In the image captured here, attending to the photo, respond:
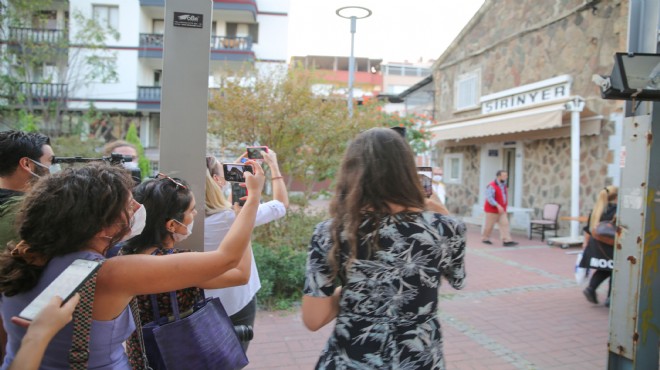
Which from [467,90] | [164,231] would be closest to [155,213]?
[164,231]

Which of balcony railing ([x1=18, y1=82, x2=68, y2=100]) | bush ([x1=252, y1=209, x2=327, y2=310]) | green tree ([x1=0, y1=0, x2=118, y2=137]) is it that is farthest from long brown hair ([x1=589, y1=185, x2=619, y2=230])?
balcony railing ([x1=18, y1=82, x2=68, y2=100])

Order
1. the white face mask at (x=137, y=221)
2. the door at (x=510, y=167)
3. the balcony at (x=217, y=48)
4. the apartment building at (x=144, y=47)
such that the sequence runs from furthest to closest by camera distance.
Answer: the balcony at (x=217, y=48) → the apartment building at (x=144, y=47) → the door at (x=510, y=167) → the white face mask at (x=137, y=221)

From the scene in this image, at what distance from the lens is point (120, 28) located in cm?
2302

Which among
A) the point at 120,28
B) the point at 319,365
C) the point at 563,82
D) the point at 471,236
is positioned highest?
the point at 120,28

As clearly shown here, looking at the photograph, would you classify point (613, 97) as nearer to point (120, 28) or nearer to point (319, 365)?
point (319, 365)

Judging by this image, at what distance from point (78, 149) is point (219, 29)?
42.7 feet

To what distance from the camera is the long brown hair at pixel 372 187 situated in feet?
5.56

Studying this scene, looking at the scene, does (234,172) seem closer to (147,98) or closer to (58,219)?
(58,219)

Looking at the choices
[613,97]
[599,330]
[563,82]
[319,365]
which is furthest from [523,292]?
[563,82]

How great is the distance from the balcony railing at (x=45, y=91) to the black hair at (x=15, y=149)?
1592cm

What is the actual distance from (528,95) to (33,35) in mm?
16574

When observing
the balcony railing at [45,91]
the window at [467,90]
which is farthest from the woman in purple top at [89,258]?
the balcony railing at [45,91]

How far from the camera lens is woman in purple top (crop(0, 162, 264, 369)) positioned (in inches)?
56.2

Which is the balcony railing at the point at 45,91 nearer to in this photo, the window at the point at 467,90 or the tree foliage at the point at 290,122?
the tree foliage at the point at 290,122
